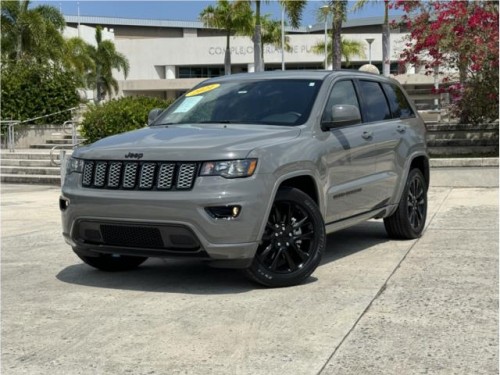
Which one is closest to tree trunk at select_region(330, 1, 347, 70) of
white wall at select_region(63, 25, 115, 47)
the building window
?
white wall at select_region(63, 25, 115, 47)

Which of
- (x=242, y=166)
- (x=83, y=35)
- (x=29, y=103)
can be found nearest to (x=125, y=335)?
(x=242, y=166)

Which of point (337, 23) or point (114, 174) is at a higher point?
point (337, 23)

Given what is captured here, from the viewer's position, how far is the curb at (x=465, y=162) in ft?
43.4

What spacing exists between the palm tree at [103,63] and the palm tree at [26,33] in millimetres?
26958

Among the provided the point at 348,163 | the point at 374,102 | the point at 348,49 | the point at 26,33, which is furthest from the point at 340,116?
the point at 348,49

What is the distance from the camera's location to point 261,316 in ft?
15.9

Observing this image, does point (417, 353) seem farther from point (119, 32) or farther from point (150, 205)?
point (119, 32)

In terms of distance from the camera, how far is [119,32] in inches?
4021

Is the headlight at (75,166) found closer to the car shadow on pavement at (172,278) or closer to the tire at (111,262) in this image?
the tire at (111,262)

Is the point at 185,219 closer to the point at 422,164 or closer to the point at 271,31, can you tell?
the point at 422,164

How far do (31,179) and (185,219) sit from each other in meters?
12.4

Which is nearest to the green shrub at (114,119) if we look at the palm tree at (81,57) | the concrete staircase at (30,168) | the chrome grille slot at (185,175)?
the concrete staircase at (30,168)

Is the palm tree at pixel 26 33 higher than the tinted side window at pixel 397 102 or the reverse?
higher

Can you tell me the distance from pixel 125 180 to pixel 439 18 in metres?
11.7
